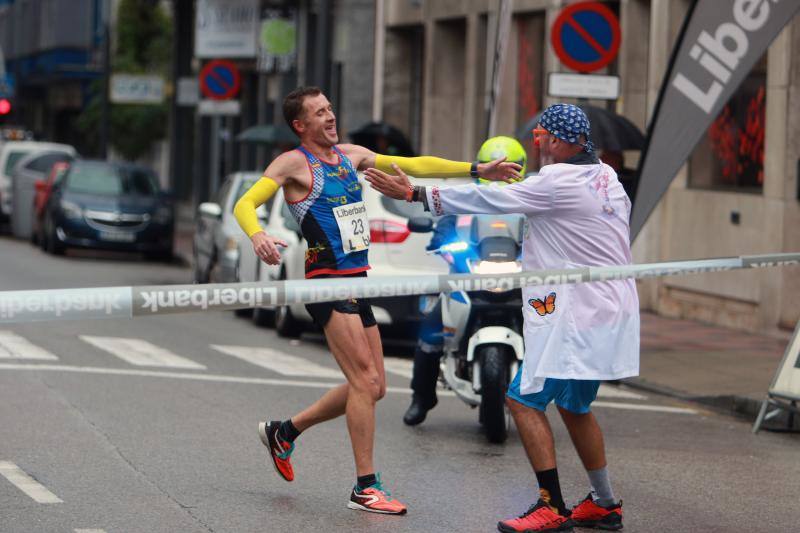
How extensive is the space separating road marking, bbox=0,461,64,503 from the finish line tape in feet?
5.40

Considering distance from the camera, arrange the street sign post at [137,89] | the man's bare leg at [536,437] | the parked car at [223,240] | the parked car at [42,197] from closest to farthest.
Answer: the man's bare leg at [536,437] < the parked car at [223,240] < the parked car at [42,197] < the street sign post at [137,89]

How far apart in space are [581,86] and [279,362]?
3.91 metres

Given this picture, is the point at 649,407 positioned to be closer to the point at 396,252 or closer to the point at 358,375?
the point at 396,252

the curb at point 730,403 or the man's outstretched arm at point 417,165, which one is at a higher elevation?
the man's outstretched arm at point 417,165

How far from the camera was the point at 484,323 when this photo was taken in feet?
32.2

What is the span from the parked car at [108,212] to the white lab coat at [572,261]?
20377 mm

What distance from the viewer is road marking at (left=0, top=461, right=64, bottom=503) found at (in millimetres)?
7523

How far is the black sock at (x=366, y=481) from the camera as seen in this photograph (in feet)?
24.6

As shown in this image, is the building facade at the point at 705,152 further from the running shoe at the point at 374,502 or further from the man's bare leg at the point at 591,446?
the running shoe at the point at 374,502

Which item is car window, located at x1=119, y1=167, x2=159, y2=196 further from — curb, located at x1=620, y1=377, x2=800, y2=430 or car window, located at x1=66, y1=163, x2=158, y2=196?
curb, located at x1=620, y1=377, x2=800, y2=430

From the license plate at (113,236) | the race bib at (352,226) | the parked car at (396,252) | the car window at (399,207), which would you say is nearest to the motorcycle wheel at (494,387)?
the race bib at (352,226)

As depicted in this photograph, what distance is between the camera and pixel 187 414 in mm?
10227

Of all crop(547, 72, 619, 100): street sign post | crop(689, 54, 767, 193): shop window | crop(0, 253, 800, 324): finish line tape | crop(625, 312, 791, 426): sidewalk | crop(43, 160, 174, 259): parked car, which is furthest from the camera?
crop(43, 160, 174, 259): parked car

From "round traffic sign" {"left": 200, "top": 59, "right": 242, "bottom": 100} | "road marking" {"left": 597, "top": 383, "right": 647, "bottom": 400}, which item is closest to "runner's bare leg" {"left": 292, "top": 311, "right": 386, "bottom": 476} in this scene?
"road marking" {"left": 597, "top": 383, "right": 647, "bottom": 400}
